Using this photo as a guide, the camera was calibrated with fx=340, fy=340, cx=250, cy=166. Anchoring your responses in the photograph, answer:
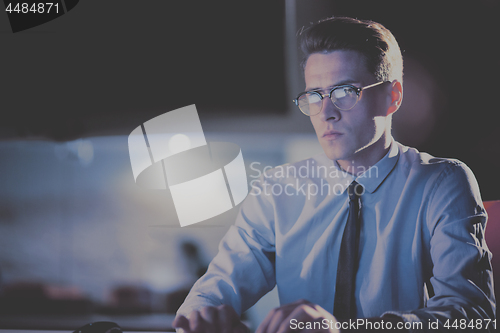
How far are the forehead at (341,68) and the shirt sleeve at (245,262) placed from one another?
1.56 ft

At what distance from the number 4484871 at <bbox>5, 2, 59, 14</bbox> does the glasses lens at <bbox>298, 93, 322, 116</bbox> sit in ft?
3.85

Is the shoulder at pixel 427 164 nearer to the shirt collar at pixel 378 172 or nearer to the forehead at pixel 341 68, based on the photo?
the shirt collar at pixel 378 172

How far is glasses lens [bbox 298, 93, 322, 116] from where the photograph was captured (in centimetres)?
121

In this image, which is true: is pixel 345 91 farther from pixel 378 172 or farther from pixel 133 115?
pixel 133 115

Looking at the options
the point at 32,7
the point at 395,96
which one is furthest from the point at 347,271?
the point at 32,7

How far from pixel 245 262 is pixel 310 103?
0.63m

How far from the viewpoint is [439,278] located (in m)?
1.02

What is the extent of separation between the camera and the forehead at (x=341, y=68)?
45.5 inches

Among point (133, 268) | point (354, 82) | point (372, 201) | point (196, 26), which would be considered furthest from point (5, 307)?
point (354, 82)

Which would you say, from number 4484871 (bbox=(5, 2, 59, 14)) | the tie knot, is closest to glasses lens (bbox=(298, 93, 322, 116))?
the tie knot

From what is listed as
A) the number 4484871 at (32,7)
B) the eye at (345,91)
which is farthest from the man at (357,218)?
the number 4484871 at (32,7)

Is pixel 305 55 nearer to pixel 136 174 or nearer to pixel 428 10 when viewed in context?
pixel 428 10

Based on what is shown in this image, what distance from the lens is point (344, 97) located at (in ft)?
3.80

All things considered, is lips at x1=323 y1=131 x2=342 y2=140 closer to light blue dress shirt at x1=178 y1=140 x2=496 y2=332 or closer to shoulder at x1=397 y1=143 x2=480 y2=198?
light blue dress shirt at x1=178 y1=140 x2=496 y2=332
